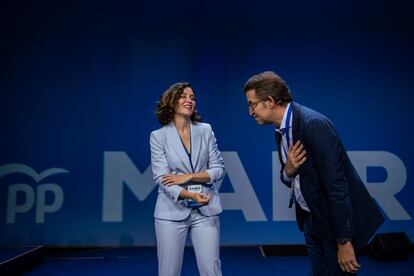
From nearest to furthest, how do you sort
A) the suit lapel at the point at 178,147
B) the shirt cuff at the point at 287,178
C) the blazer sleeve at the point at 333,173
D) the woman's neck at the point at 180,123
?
the blazer sleeve at the point at 333,173
the shirt cuff at the point at 287,178
the suit lapel at the point at 178,147
the woman's neck at the point at 180,123

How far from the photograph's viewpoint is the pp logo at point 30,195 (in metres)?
4.79

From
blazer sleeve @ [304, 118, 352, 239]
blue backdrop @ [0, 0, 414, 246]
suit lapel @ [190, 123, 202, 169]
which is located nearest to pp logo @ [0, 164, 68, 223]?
blue backdrop @ [0, 0, 414, 246]

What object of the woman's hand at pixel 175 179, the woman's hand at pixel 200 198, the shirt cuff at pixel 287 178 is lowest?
the woman's hand at pixel 200 198

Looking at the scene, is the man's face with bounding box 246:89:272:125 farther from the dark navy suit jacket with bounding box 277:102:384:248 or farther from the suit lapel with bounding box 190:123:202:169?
the suit lapel with bounding box 190:123:202:169

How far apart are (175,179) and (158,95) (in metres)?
2.86

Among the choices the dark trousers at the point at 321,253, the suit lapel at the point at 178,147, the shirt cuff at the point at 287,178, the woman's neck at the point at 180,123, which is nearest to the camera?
the dark trousers at the point at 321,253

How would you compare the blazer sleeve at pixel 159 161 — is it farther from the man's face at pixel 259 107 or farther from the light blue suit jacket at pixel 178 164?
the man's face at pixel 259 107

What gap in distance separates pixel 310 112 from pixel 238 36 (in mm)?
3543

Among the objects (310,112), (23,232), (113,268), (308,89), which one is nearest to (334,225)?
(310,112)

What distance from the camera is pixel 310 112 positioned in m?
1.60

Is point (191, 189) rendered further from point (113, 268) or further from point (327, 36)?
point (327, 36)

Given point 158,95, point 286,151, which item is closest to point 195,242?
point 286,151

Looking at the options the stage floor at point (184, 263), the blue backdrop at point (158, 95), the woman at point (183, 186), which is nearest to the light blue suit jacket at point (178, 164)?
the woman at point (183, 186)

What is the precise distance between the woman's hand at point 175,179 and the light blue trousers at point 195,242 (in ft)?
0.60
